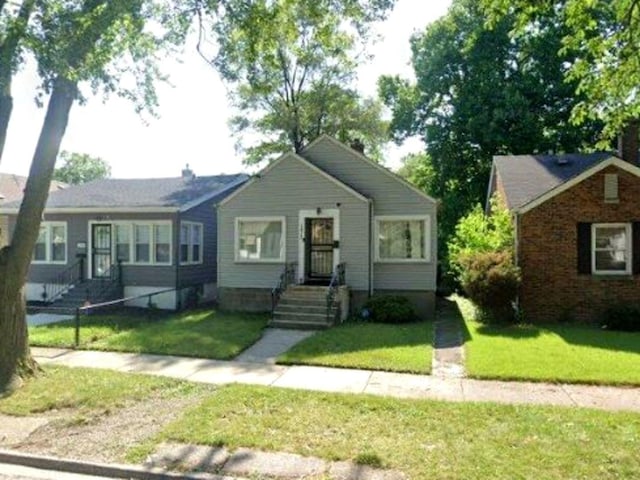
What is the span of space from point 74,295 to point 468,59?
2318cm

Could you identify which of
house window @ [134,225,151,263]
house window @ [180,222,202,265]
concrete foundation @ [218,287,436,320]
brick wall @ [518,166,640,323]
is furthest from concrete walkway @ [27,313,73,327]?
brick wall @ [518,166,640,323]

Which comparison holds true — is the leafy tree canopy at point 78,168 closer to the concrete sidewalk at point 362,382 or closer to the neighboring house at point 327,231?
the neighboring house at point 327,231

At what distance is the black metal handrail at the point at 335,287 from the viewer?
14.5m

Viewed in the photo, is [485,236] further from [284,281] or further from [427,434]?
[427,434]

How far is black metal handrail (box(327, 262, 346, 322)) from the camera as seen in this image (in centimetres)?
1449

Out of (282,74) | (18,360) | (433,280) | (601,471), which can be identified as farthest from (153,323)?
(282,74)

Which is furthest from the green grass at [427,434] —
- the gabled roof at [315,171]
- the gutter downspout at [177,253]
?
the gutter downspout at [177,253]

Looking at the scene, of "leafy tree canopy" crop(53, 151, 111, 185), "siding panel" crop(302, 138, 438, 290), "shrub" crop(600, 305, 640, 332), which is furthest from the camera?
"leafy tree canopy" crop(53, 151, 111, 185)

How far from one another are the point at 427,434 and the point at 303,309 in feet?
28.7

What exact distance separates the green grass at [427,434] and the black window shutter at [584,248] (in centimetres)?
888

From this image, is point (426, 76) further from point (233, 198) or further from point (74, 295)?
point (74, 295)

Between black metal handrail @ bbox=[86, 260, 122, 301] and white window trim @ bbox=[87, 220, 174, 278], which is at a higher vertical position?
white window trim @ bbox=[87, 220, 174, 278]

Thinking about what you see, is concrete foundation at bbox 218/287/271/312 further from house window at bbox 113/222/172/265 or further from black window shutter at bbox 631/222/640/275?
black window shutter at bbox 631/222/640/275

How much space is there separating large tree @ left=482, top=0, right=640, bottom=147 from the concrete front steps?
26.1 feet
